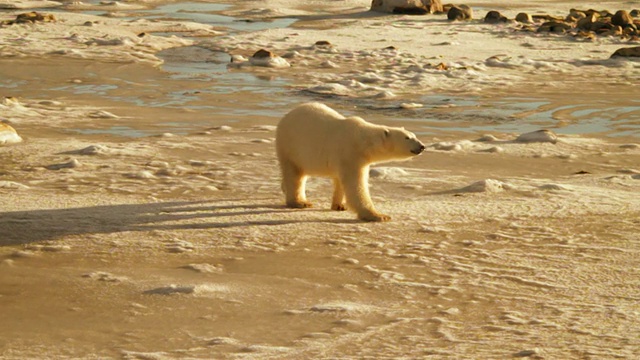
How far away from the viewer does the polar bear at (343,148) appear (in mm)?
7508

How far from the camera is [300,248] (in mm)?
6957

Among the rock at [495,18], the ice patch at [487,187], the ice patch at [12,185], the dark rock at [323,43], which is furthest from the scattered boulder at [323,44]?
the ice patch at [12,185]

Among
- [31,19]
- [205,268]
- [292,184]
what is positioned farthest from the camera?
[31,19]

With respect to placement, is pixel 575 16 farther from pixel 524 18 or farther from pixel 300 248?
pixel 300 248

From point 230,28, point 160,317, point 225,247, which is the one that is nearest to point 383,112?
point 225,247

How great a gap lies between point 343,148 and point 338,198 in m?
0.56

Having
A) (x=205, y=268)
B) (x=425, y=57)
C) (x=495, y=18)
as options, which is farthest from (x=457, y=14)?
(x=205, y=268)

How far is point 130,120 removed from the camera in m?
12.0

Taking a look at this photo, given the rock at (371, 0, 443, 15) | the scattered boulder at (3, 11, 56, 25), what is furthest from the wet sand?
the rock at (371, 0, 443, 15)

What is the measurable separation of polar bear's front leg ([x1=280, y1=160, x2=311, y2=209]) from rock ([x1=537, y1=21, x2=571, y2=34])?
14529 mm

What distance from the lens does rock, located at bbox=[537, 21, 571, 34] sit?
2133 centimetres

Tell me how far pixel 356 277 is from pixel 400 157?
5.00 ft

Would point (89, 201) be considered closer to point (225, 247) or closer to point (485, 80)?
point (225, 247)

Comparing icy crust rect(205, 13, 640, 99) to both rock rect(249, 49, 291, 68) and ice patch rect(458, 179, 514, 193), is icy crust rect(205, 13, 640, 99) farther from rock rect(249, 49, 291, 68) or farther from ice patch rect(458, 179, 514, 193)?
ice patch rect(458, 179, 514, 193)
